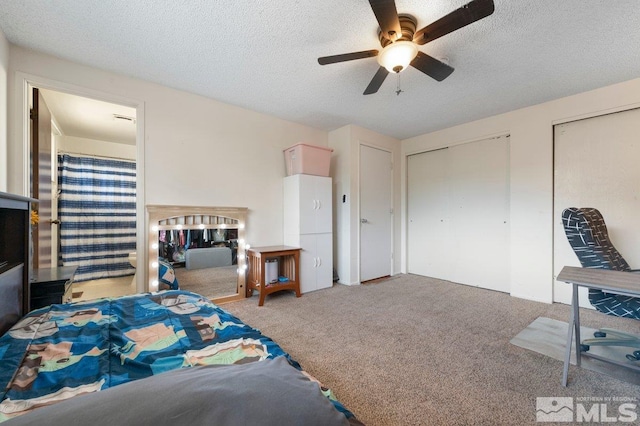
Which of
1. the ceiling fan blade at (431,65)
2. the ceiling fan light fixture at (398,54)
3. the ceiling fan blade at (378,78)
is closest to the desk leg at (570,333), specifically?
the ceiling fan blade at (431,65)

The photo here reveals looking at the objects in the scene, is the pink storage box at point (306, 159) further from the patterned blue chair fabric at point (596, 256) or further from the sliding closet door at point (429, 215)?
the patterned blue chair fabric at point (596, 256)

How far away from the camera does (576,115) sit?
290 centimetres

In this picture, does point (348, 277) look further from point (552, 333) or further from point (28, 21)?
point (28, 21)

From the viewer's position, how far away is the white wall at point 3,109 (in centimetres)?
193

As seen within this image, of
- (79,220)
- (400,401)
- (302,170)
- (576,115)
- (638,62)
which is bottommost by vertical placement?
(400,401)

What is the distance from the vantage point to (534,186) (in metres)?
3.17

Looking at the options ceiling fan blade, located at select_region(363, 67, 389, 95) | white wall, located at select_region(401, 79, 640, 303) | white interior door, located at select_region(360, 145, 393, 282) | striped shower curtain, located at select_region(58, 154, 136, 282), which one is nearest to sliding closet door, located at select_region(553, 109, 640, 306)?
white wall, located at select_region(401, 79, 640, 303)

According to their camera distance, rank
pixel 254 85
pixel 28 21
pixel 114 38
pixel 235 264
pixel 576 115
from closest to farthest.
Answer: pixel 28 21 < pixel 114 38 < pixel 254 85 < pixel 576 115 < pixel 235 264

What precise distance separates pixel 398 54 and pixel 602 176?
2745 millimetres

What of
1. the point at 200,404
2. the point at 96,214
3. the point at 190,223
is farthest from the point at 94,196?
the point at 200,404

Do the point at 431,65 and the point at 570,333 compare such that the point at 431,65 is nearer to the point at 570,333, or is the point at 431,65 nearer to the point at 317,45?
the point at 317,45

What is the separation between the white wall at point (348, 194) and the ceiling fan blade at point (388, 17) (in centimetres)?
215

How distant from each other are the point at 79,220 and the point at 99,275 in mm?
879

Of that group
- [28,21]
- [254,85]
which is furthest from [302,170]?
[28,21]
